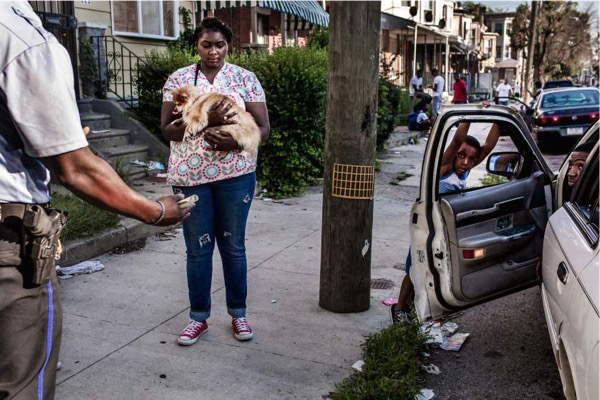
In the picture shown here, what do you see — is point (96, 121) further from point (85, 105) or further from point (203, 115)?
point (203, 115)

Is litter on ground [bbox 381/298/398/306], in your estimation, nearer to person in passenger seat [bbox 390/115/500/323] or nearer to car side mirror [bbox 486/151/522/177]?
person in passenger seat [bbox 390/115/500/323]

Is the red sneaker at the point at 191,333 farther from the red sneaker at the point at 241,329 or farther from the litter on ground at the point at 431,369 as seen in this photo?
the litter on ground at the point at 431,369

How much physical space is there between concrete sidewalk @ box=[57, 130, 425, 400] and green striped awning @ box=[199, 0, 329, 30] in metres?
7.42

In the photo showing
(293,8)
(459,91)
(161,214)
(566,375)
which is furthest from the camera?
(459,91)

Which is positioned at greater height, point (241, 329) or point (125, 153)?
point (125, 153)

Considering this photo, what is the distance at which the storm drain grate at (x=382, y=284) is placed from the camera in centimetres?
536

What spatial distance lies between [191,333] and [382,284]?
1.91m

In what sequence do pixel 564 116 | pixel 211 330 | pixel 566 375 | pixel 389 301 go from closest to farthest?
1. pixel 566 375
2. pixel 211 330
3. pixel 389 301
4. pixel 564 116

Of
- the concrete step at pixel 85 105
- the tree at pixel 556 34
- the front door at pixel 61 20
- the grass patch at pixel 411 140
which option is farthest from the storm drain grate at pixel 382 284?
the tree at pixel 556 34

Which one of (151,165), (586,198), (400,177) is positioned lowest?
(400,177)

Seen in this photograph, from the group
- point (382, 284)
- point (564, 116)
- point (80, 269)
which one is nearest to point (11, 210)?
point (80, 269)

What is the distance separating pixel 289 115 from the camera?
8.85 metres

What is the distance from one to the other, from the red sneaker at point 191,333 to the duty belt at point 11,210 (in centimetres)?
233

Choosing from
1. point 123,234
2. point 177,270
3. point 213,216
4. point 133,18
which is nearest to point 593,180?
point 213,216
